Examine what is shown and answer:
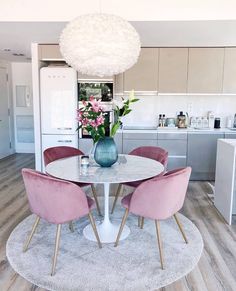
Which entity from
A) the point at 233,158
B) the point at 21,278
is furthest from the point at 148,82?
the point at 21,278

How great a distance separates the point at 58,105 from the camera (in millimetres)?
4539

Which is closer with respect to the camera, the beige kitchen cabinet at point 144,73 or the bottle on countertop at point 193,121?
the beige kitchen cabinet at point 144,73

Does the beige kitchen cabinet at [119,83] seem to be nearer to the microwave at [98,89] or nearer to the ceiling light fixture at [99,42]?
the microwave at [98,89]

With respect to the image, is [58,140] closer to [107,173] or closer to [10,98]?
[107,173]

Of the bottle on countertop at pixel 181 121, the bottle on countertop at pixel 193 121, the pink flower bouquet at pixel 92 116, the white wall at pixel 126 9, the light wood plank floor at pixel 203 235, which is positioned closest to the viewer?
the light wood plank floor at pixel 203 235

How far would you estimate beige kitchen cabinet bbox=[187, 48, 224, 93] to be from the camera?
4.63 meters

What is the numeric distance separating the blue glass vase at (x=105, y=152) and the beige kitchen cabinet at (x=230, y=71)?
2.90 metres

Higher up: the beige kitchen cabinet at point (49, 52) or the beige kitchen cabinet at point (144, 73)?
the beige kitchen cabinet at point (49, 52)

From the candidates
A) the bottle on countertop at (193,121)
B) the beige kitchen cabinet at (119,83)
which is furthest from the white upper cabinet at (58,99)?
the bottle on countertop at (193,121)

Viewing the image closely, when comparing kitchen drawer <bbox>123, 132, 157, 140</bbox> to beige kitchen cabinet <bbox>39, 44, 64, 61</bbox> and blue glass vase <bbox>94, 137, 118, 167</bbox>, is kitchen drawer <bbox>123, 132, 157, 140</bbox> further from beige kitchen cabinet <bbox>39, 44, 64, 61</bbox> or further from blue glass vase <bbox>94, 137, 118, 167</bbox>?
blue glass vase <bbox>94, 137, 118, 167</bbox>

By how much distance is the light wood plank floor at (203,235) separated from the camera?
2.09 m

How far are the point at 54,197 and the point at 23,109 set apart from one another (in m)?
5.34

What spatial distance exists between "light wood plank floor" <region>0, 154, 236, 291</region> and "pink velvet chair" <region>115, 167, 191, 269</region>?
13.3 inches

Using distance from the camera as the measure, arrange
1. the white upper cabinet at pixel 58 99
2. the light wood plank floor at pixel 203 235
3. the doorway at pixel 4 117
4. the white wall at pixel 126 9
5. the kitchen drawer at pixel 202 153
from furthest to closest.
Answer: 1. the doorway at pixel 4 117
2. the kitchen drawer at pixel 202 153
3. the white upper cabinet at pixel 58 99
4. the white wall at pixel 126 9
5. the light wood plank floor at pixel 203 235
